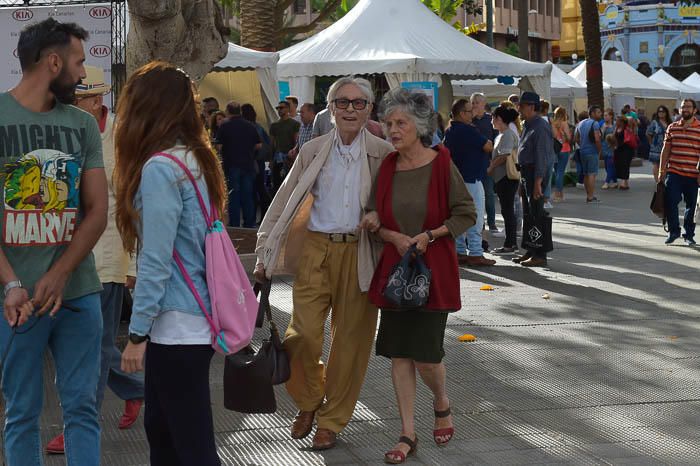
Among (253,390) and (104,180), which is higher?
(104,180)

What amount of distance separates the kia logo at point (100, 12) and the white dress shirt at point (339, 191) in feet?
11.3

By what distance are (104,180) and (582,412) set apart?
3.18 metres

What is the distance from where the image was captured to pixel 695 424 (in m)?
5.93

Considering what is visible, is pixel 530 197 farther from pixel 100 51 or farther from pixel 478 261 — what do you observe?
pixel 100 51

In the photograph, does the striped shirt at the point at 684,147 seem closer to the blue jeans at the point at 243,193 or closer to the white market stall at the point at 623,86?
the blue jeans at the point at 243,193

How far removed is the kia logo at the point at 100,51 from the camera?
27.8 ft

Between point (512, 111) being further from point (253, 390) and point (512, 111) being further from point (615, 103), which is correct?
point (615, 103)

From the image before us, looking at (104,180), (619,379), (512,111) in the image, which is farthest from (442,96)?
(104,180)

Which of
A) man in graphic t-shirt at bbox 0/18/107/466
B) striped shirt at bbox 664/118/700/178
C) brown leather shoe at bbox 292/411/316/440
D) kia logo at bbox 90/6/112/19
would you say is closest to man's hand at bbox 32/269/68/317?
man in graphic t-shirt at bbox 0/18/107/466

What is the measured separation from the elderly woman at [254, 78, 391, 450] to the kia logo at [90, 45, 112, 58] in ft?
10.9

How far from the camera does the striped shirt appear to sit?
13492 millimetres

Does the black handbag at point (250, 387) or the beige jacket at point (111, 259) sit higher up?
the beige jacket at point (111, 259)

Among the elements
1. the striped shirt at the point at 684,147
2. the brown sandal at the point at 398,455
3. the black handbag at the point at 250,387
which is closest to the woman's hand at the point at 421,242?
the brown sandal at the point at 398,455

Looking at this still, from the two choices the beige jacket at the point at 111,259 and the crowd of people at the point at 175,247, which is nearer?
the crowd of people at the point at 175,247
